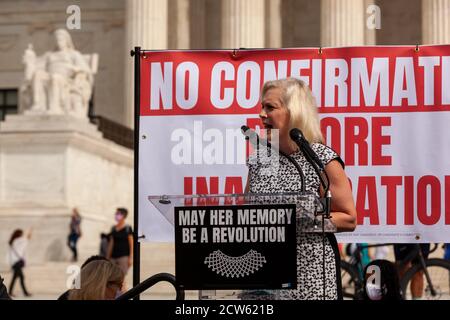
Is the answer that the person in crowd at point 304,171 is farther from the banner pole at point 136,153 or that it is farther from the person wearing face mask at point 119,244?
the person wearing face mask at point 119,244

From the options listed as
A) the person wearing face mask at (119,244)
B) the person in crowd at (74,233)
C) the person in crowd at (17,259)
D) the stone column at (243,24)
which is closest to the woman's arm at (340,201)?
the person wearing face mask at (119,244)

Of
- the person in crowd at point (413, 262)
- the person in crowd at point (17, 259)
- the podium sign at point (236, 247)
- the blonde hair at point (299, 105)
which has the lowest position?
the person in crowd at point (17, 259)

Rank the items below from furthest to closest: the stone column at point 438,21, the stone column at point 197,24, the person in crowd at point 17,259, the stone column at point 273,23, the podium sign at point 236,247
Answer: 1. the stone column at point 197,24
2. the stone column at point 273,23
3. the stone column at point 438,21
4. the person in crowd at point 17,259
5. the podium sign at point 236,247

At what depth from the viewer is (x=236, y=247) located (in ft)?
20.5

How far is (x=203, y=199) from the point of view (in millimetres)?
6750

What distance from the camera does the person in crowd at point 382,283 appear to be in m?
5.96

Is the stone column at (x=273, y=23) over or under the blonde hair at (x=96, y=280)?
over

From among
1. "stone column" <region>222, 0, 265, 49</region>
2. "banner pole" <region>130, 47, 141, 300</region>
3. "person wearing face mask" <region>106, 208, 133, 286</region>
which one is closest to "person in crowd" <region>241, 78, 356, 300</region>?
"banner pole" <region>130, 47, 141, 300</region>

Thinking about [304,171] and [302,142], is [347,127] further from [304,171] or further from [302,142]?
[302,142]

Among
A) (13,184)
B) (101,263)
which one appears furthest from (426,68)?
(13,184)

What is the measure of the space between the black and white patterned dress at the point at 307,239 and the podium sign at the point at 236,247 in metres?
0.68

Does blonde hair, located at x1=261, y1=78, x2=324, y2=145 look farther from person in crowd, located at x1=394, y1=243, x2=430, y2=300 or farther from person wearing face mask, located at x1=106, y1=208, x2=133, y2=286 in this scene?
person wearing face mask, located at x1=106, y1=208, x2=133, y2=286

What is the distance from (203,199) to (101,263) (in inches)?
34.0

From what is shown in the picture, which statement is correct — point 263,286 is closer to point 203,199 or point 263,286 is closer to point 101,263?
A: point 203,199
